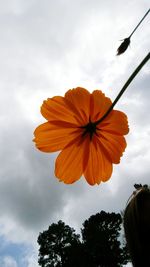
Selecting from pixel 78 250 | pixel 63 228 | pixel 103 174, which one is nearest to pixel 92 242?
pixel 78 250

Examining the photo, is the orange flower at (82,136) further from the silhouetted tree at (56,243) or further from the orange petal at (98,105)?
the silhouetted tree at (56,243)

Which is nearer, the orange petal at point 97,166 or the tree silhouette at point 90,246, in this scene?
the orange petal at point 97,166

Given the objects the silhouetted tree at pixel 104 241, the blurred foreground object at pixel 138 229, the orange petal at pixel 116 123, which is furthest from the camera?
the silhouetted tree at pixel 104 241

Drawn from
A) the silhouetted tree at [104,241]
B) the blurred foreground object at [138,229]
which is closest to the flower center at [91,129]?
the blurred foreground object at [138,229]

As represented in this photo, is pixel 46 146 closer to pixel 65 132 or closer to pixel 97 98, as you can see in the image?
pixel 65 132

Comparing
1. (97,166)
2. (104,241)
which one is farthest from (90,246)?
(97,166)

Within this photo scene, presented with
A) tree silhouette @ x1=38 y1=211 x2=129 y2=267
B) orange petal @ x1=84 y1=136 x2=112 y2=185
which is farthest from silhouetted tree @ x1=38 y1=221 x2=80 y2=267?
orange petal @ x1=84 y1=136 x2=112 y2=185

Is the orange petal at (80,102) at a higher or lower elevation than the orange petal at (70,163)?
higher

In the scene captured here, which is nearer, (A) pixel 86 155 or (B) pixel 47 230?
(A) pixel 86 155
